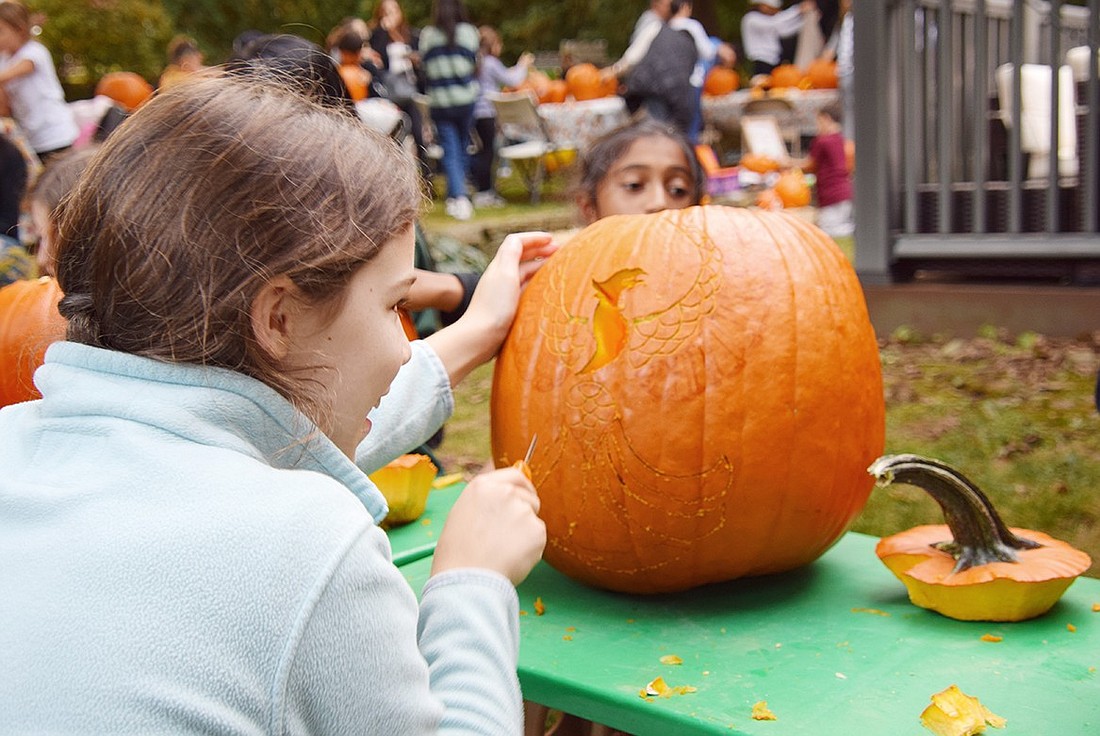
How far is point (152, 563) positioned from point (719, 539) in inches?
42.3

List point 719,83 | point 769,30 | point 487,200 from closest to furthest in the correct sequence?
point 487,200, point 769,30, point 719,83

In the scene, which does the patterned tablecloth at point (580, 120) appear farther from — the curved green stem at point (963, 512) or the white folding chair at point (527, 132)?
the curved green stem at point (963, 512)

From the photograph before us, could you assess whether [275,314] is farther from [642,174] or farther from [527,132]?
[527,132]

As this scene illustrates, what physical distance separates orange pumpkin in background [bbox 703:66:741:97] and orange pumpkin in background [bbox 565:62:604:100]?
4.63 feet

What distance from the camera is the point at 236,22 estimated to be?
2142 centimetres

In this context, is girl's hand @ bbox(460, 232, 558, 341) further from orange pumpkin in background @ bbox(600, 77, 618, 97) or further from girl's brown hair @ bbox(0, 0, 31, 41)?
orange pumpkin in background @ bbox(600, 77, 618, 97)

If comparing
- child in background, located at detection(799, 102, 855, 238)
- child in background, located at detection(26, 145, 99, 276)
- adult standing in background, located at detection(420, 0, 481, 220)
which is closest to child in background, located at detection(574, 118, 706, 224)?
child in background, located at detection(26, 145, 99, 276)

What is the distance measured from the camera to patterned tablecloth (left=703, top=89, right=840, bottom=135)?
12023 mm

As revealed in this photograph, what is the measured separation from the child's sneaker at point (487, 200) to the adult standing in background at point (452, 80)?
3.32ft

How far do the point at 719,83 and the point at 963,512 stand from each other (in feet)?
43.5

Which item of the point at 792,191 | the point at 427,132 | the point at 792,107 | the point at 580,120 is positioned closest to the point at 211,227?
the point at 792,191

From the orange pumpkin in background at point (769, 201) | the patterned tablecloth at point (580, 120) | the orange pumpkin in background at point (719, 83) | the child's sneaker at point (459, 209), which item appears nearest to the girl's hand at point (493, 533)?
Result: the orange pumpkin in background at point (769, 201)

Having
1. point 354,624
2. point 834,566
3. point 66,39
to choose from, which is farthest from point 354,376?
point 66,39

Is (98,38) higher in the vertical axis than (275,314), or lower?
higher
